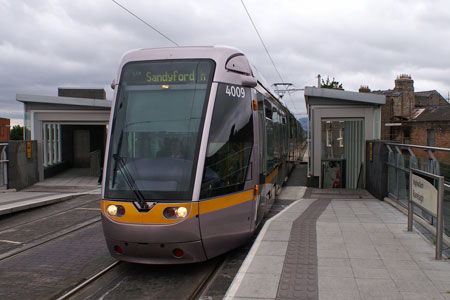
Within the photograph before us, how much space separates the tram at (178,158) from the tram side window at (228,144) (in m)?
0.01

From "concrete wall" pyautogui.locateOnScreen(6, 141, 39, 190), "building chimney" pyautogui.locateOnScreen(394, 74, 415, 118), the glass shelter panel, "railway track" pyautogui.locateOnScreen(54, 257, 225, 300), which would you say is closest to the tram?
"railway track" pyautogui.locateOnScreen(54, 257, 225, 300)

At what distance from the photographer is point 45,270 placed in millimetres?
6445

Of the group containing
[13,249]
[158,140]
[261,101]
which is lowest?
[13,249]

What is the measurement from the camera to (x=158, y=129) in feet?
19.2

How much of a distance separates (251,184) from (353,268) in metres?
1.97

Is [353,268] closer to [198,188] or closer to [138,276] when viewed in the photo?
[198,188]

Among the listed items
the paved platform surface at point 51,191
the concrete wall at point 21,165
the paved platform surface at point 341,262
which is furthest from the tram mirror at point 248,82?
the concrete wall at point 21,165

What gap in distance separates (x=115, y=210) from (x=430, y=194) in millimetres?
4689

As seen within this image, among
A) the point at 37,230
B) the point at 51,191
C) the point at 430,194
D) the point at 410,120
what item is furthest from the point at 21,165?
the point at 410,120

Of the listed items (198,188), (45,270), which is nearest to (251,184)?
(198,188)

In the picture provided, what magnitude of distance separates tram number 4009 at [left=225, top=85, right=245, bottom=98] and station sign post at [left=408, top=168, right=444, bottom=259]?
3118mm

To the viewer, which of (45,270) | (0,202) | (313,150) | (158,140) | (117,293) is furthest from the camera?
(313,150)

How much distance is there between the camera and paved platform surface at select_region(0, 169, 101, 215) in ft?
41.3

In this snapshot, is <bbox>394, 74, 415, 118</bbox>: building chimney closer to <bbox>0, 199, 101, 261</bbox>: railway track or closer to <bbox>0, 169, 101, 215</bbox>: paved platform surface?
<bbox>0, 169, 101, 215</bbox>: paved platform surface
